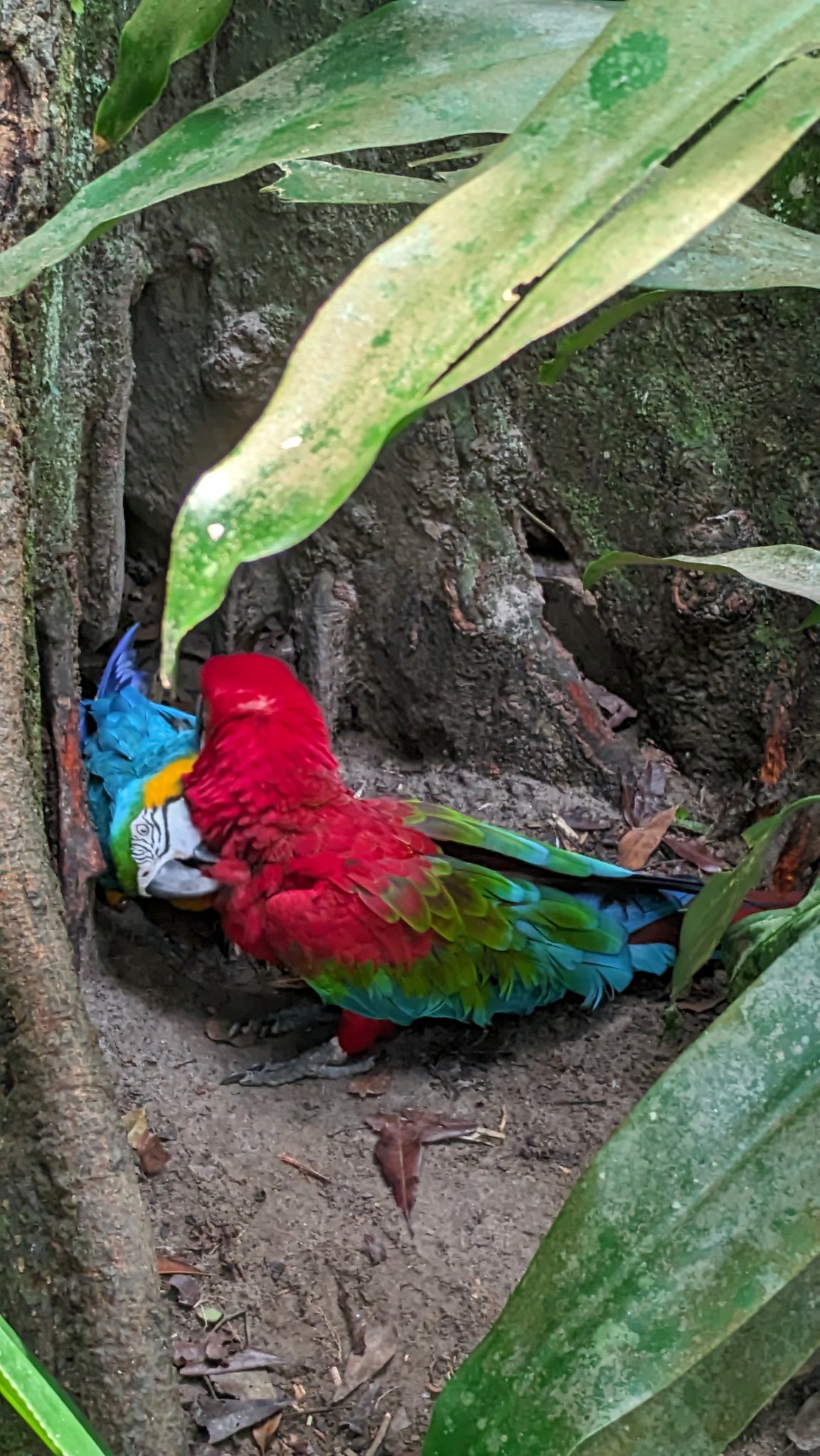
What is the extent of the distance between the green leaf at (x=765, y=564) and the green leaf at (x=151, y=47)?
0.54 m

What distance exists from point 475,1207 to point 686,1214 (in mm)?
977

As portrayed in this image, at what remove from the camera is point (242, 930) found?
5.95 ft

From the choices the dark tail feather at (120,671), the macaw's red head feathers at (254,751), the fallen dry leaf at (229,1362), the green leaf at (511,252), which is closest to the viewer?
the green leaf at (511,252)

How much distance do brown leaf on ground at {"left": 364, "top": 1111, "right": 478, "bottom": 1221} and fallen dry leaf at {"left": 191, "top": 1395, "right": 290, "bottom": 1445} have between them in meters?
0.34

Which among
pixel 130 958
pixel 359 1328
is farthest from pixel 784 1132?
pixel 130 958

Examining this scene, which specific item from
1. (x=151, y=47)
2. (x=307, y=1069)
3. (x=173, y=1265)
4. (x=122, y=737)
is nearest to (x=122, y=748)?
(x=122, y=737)

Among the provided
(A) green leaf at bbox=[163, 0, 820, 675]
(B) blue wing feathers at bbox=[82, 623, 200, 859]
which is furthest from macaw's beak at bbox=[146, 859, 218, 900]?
(A) green leaf at bbox=[163, 0, 820, 675]

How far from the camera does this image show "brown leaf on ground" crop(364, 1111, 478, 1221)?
1.50 m

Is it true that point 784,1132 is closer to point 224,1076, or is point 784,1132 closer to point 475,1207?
point 475,1207

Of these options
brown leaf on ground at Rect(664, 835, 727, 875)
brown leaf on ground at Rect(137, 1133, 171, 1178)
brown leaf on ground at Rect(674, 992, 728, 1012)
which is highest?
brown leaf on ground at Rect(137, 1133, 171, 1178)

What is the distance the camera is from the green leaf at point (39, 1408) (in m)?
0.56

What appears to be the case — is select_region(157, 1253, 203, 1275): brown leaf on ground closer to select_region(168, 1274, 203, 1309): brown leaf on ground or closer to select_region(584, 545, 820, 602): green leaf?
select_region(168, 1274, 203, 1309): brown leaf on ground

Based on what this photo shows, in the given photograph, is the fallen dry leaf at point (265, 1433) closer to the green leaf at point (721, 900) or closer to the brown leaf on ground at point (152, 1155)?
the brown leaf on ground at point (152, 1155)

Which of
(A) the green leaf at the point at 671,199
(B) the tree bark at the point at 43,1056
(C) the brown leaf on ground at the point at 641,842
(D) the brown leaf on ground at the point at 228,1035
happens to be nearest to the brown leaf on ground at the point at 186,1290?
(B) the tree bark at the point at 43,1056
